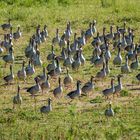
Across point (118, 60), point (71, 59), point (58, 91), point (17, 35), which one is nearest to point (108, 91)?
point (58, 91)

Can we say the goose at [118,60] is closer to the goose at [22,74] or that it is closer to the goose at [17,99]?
the goose at [22,74]

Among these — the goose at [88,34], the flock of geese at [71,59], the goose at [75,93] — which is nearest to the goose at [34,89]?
the flock of geese at [71,59]

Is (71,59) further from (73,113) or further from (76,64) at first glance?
(73,113)

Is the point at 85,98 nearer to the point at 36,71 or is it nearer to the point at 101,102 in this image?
the point at 101,102

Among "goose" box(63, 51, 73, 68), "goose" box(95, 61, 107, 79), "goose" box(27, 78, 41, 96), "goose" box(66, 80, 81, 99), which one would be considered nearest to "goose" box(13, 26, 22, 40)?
"goose" box(63, 51, 73, 68)

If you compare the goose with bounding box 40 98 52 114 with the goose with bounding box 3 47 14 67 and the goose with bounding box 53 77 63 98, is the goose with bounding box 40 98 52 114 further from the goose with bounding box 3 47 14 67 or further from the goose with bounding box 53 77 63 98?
the goose with bounding box 3 47 14 67

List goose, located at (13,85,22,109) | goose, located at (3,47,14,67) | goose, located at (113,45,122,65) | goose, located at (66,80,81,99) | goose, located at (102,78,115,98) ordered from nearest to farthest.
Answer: goose, located at (13,85,22,109) → goose, located at (66,80,81,99) → goose, located at (102,78,115,98) → goose, located at (113,45,122,65) → goose, located at (3,47,14,67)

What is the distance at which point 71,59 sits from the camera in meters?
19.5

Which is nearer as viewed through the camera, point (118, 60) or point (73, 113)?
point (73, 113)

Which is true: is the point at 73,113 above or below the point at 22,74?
below

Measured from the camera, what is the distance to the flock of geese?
16594 mm

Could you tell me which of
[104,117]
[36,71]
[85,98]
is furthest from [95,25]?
[104,117]

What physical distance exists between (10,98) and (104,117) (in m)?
2.82

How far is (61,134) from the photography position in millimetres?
13211
